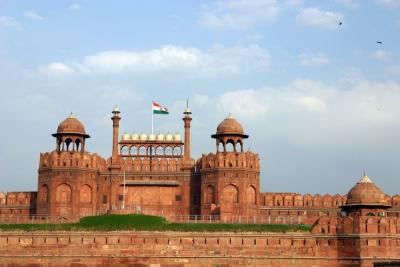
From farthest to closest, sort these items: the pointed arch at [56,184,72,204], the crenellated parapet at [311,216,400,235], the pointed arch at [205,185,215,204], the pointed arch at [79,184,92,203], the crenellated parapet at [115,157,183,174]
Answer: the crenellated parapet at [115,157,183,174] < the pointed arch at [79,184,92,203] < the pointed arch at [205,185,215,204] < the pointed arch at [56,184,72,204] < the crenellated parapet at [311,216,400,235]

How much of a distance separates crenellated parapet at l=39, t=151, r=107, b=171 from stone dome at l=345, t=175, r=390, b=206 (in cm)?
2198

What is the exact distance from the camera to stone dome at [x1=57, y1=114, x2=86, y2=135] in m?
65.1

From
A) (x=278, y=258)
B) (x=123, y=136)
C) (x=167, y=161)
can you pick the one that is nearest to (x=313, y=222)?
(x=278, y=258)

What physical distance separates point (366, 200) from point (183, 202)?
52.6 ft

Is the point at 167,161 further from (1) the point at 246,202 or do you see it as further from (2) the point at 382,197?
(2) the point at 382,197

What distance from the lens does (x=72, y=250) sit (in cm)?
5662

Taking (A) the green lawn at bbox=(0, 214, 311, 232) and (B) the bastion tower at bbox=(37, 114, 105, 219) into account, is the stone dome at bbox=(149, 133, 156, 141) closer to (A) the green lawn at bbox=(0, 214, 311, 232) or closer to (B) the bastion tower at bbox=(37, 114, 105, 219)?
(B) the bastion tower at bbox=(37, 114, 105, 219)

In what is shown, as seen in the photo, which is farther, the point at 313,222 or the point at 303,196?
the point at 303,196

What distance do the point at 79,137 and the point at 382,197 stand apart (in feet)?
86.0

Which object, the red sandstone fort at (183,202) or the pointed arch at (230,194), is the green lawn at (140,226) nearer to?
the red sandstone fort at (183,202)

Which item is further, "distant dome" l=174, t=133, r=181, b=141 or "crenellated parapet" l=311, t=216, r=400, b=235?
"distant dome" l=174, t=133, r=181, b=141

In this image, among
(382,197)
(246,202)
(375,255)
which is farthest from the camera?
(246,202)

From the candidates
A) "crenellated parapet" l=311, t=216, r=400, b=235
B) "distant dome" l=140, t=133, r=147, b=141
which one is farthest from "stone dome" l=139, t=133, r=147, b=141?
"crenellated parapet" l=311, t=216, r=400, b=235

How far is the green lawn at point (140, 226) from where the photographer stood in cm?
5681
